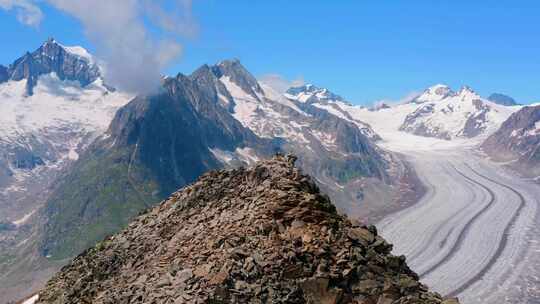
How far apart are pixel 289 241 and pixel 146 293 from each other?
27.4 ft

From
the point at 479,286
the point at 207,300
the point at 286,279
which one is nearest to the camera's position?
the point at 207,300

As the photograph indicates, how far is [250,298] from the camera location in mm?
33281

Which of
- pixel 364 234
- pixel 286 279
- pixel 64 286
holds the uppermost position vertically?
pixel 364 234

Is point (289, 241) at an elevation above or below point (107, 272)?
above

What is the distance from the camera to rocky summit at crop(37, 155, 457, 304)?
34.0 meters

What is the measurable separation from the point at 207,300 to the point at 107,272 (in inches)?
520

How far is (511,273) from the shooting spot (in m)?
193

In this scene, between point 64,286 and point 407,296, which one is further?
point 64,286

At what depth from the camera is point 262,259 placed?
34.9 metres

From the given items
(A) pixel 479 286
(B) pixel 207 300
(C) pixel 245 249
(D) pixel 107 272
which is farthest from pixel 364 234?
(A) pixel 479 286

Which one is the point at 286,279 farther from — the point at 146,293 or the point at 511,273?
the point at 511,273

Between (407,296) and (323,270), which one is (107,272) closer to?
(323,270)

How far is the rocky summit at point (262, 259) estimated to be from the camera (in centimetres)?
3400

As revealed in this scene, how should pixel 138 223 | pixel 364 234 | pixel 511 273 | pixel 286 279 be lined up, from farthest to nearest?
pixel 511 273 < pixel 138 223 < pixel 364 234 < pixel 286 279
